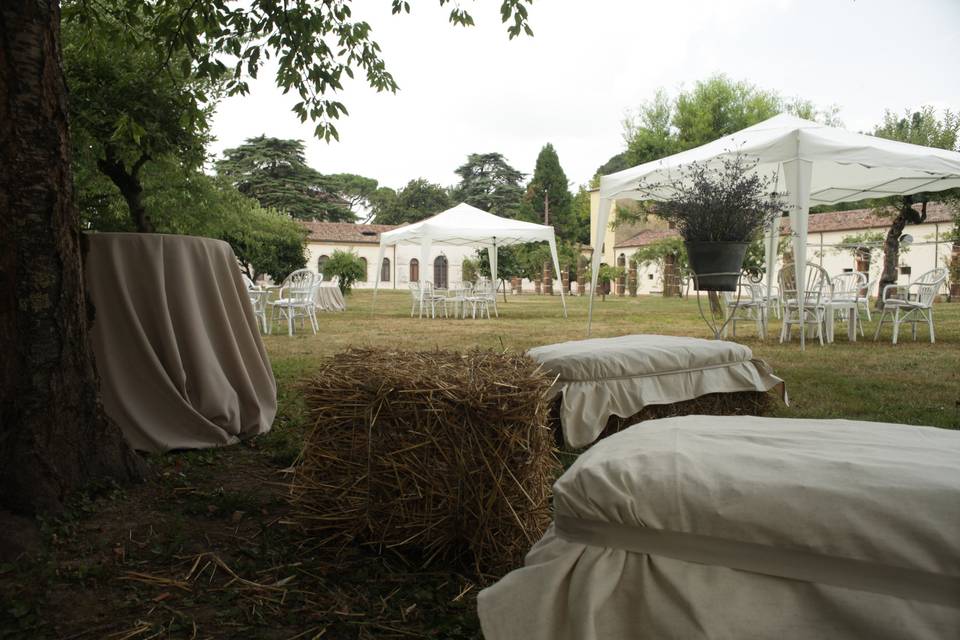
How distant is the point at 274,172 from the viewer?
148 feet

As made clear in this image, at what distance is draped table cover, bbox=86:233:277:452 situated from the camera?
296 cm

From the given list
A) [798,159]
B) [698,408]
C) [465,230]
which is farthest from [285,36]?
[465,230]

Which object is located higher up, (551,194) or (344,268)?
(551,194)

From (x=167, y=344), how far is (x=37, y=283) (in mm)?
1018

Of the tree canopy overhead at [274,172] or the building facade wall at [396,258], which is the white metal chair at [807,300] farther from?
the tree canopy overhead at [274,172]

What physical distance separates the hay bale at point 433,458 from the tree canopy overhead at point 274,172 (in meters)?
43.8

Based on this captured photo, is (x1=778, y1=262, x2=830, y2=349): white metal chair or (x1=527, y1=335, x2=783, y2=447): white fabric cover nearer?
(x1=527, y1=335, x2=783, y2=447): white fabric cover

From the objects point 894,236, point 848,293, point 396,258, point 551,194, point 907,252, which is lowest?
point 848,293

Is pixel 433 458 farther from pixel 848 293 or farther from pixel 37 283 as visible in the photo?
pixel 848 293

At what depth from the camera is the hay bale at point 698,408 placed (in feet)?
10.5

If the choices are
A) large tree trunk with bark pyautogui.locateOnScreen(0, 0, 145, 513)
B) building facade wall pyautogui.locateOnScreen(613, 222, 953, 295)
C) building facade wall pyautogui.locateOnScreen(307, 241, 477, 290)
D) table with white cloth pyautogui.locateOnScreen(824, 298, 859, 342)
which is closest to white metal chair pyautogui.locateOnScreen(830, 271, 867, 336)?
table with white cloth pyautogui.locateOnScreen(824, 298, 859, 342)

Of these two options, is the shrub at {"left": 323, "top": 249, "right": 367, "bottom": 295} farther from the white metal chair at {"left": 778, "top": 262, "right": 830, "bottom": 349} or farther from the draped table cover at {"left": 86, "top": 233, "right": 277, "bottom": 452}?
the draped table cover at {"left": 86, "top": 233, "right": 277, "bottom": 452}

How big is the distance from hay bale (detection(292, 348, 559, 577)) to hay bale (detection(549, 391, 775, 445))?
1.15 metres

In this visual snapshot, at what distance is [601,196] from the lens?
8.39 meters
